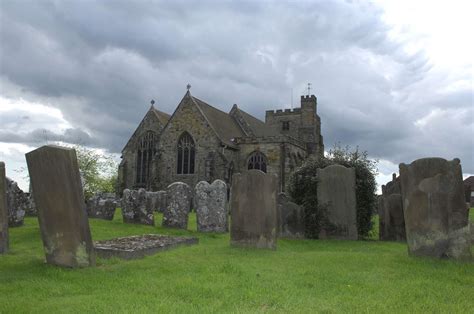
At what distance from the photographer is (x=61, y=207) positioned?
7.57 metres

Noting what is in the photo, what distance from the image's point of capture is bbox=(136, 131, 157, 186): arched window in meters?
38.6

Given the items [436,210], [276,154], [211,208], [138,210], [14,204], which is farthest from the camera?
[276,154]

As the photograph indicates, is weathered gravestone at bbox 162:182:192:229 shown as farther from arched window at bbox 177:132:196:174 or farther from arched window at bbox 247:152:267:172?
arched window at bbox 177:132:196:174

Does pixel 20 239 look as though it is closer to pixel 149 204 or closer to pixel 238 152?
pixel 149 204

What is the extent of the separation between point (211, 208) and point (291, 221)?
8.44ft

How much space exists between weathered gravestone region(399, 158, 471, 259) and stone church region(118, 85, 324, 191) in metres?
25.4

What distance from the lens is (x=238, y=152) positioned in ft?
117

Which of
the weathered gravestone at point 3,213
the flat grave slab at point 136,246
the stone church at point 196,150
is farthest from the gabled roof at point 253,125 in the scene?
the weathered gravestone at point 3,213

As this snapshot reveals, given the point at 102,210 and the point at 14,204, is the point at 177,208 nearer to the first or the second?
the point at 102,210

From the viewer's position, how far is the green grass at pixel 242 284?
16.6 feet

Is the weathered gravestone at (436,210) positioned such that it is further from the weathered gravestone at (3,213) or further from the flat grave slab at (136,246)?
the weathered gravestone at (3,213)

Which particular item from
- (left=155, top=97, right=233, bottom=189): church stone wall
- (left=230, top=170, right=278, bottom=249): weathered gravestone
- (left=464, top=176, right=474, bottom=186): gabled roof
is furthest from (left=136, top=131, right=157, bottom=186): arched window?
(left=230, top=170, right=278, bottom=249): weathered gravestone

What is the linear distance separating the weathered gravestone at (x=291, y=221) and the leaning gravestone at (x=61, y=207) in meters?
7.08

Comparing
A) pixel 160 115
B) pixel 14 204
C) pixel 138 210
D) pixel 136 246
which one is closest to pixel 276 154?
pixel 160 115
